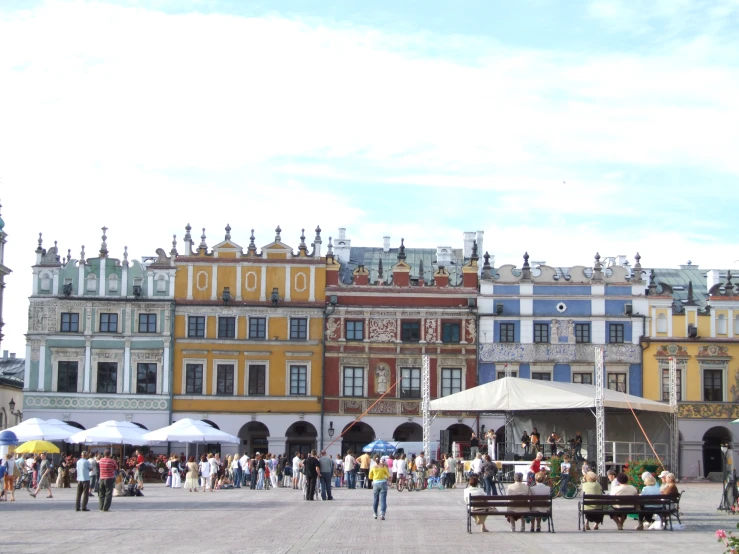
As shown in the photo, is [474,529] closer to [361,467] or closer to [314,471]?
[314,471]

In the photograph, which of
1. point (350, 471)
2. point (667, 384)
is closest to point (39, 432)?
point (350, 471)

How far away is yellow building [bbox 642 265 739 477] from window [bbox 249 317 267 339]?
60.2 ft

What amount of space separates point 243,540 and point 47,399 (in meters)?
39.5

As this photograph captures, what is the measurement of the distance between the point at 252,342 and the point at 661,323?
19.7 metres

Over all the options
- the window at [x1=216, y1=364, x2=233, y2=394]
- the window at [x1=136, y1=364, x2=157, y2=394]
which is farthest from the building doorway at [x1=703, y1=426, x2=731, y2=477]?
the window at [x1=136, y1=364, x2=157, y2=394]

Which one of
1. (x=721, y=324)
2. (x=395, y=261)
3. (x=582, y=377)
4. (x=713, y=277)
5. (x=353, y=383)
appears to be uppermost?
(x=395, y=261)

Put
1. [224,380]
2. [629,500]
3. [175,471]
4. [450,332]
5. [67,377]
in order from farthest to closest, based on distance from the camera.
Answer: [450,332] → [224,380] → [67,377] → [175,471] → [629,500]

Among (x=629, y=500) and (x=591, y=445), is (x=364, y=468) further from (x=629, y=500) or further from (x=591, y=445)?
(x=629, y=500)

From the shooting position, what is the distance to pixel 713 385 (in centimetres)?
5862

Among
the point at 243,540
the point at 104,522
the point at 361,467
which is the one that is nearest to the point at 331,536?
the point at 243,540

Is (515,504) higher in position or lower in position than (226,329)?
lower

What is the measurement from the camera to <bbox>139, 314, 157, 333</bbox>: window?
2317 inches

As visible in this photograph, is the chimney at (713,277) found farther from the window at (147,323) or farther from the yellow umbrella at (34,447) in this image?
the yellow umbrella at (34,447)

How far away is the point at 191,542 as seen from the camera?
66.4 feet
